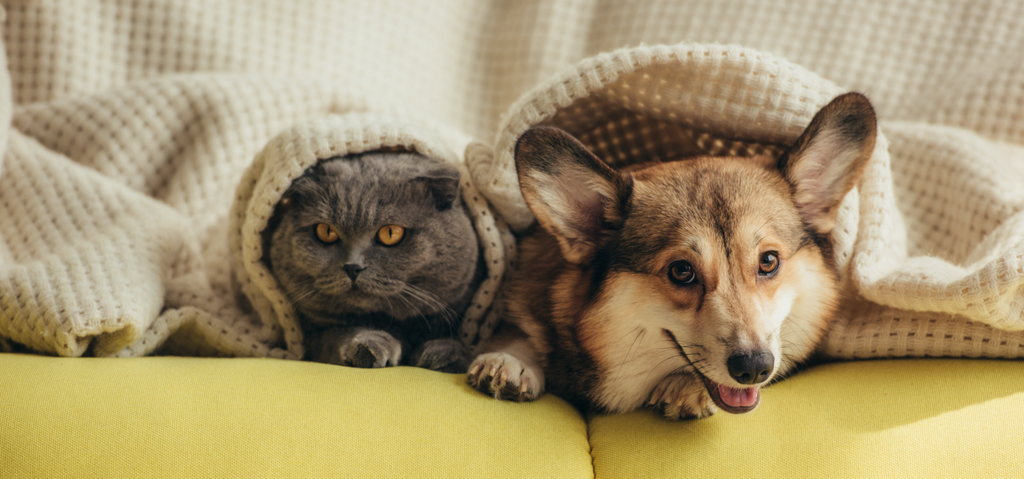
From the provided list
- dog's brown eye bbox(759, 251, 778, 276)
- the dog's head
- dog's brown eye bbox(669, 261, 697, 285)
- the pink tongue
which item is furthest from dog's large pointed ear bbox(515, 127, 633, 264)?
the pink tongue

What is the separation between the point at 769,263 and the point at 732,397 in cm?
29

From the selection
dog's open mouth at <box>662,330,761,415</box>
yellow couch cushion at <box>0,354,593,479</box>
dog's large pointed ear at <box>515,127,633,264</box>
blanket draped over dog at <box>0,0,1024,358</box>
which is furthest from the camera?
blanket draped over dog at <box>0,0,1024,358</box>

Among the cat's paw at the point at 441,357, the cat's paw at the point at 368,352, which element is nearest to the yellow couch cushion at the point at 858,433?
the cat's paw at the point at 441,357

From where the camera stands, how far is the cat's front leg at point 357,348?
1.49 meters

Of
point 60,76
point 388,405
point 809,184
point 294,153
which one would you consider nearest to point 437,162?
point 294,153

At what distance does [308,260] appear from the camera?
1548 mm

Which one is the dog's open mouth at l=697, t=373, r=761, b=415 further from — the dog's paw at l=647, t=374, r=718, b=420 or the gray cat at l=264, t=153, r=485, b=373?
the gray cat at l=264, t=153, r=485, b=373

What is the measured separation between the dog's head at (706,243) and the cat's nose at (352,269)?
425 millimetres

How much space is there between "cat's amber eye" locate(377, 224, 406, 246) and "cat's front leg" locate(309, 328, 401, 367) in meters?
0.22

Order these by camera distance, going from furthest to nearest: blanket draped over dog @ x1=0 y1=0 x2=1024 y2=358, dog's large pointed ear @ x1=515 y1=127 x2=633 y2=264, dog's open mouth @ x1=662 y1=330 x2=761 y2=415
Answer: blanket draped over dog @ x1=0 y1=0 x2=1024 y2=358, dog's large pointed ear @ x1=515 y1=127 x2=633 y2=264, dog's open mouth @ x1=662 y1=330 x2=761 y2=415

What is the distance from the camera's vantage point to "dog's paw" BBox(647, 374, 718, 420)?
1308 mm

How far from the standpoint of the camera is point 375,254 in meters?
1.54

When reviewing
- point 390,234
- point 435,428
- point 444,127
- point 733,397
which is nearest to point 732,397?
point 733,397

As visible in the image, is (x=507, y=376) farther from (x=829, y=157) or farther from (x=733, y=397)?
(x=829, y=157)
